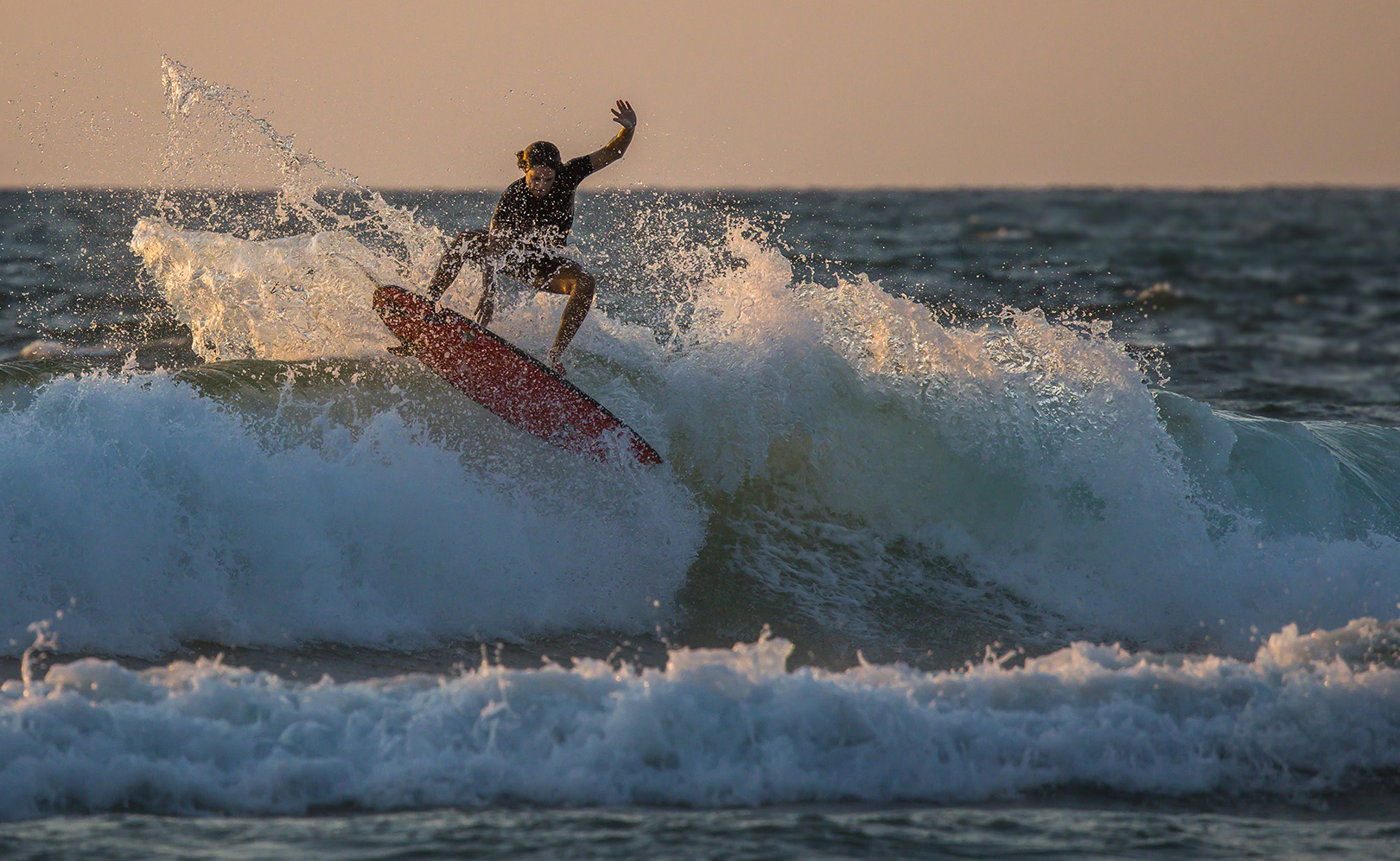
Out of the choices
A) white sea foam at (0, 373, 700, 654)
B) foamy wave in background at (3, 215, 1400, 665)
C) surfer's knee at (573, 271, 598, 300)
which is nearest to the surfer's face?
surfer's knee at (573, 271, 598, 300)

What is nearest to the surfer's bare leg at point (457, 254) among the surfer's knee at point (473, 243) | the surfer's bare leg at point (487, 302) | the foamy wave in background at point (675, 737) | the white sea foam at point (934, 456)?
the surfer's knee at point (473, 243)

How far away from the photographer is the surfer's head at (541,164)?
23.9 feet

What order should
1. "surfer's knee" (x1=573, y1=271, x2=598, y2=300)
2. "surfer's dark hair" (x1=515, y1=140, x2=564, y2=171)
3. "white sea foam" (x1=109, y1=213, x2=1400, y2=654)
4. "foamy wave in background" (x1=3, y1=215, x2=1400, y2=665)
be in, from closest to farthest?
1. "foamy wave in background" (x1=3, y1=215, x2=1400, y2=665)
2. "surfer's dark hair" (x1=515, y1=140, x2=564, y2=171)
3. "surfer's knee" (x1=573, y1=271, x2=598, y2=300)
4. "white sea foam" (x1=109, y1=213, x2=1400, y2=654)

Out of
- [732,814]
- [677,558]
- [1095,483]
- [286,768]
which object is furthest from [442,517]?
[1095,483]

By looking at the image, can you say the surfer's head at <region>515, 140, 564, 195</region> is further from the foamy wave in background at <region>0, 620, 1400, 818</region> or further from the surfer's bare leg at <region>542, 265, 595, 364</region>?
the foamy wave in background at <region>0, 620, 1400, 818</region>

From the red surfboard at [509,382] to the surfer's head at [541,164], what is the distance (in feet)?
3.14

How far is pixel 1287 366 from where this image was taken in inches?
659

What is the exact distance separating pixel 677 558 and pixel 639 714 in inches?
116

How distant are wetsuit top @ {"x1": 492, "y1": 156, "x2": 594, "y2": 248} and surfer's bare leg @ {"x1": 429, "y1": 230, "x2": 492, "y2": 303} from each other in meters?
0.11

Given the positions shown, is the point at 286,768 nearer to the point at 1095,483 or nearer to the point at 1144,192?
the point at 1095,483

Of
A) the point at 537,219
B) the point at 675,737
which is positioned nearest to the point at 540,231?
the point at 537,219

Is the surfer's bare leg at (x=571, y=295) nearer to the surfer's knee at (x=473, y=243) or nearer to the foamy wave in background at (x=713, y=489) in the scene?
the surfer's knee at (x=473, y=243)

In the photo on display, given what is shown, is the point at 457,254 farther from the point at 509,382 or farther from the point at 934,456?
the point at 934,456

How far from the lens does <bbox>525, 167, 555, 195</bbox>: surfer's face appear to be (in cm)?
731
